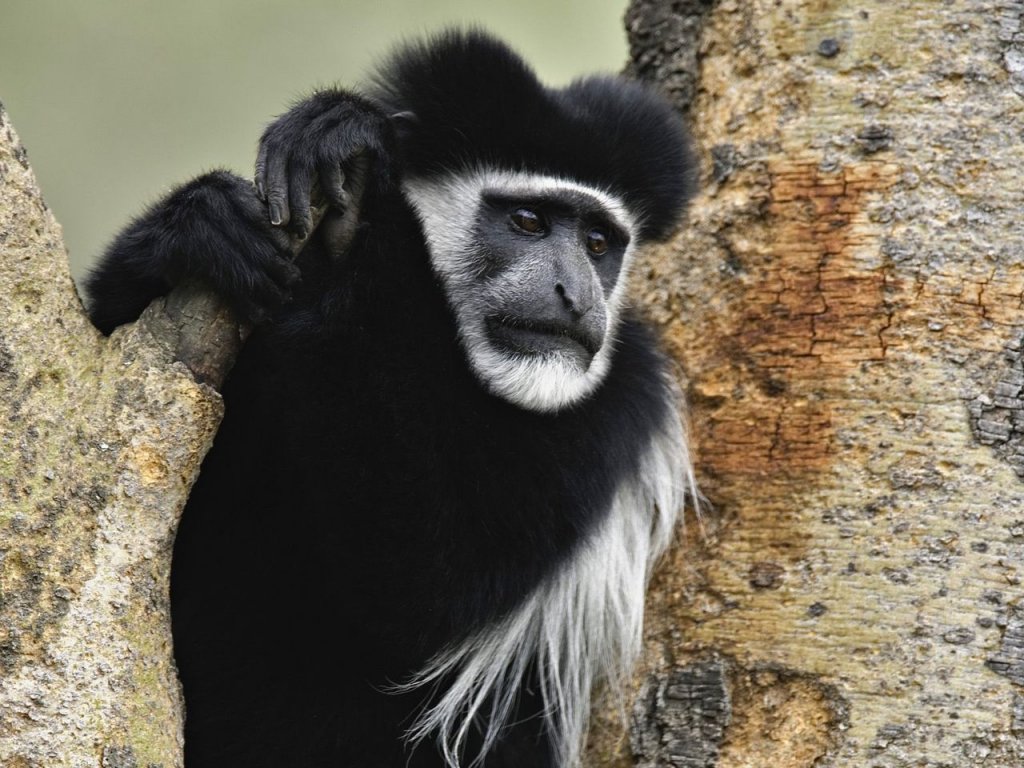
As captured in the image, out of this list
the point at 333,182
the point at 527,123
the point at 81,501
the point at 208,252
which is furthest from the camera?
the point at 527,123

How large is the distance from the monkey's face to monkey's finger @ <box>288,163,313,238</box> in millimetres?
361

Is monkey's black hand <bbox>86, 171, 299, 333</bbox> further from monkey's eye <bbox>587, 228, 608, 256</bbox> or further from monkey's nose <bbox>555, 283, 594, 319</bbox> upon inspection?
monkey's eye <bbox>587, 228, 608, 256</bbox>

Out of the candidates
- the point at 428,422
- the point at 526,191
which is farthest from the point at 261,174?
the point at 526,191

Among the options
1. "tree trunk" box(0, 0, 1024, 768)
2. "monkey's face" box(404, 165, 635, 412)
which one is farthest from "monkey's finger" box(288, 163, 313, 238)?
"monkey's face" box(404, 165, 635, 412)

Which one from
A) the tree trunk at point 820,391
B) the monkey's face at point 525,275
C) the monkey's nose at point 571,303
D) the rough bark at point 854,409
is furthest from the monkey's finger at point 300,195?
the rough bark at point 854,409

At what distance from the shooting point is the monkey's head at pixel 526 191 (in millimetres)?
2002

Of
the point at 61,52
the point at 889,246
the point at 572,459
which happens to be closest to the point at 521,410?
the point at 572,459

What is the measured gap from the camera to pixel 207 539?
6.63 ft

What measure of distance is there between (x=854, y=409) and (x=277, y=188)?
99 centimetres

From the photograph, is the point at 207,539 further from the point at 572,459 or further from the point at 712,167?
the point at 712,167

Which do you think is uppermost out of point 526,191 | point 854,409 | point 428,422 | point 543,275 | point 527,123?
point 527,123

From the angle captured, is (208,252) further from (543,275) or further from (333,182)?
(543,275)

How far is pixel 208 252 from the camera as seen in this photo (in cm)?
165

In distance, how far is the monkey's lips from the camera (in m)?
1.99
